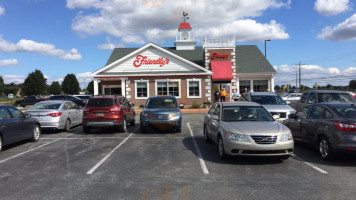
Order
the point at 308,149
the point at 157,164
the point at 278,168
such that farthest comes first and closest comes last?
the point at 308,149
the point at 157,164
the point at 278,168

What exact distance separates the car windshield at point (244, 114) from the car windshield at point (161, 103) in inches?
191

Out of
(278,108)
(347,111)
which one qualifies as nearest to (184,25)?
(278,108)

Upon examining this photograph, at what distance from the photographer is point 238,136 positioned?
6.68 metres

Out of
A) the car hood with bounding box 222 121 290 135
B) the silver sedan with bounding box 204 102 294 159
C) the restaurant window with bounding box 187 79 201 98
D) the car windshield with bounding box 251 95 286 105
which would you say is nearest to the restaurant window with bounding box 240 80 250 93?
the restaurant window with bounding box 187 79 201 98

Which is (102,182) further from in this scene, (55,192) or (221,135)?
(221,135)

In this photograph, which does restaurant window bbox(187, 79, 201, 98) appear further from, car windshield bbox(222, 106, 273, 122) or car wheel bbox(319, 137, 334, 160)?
car wheel bbox(319, 137, 334, 160)

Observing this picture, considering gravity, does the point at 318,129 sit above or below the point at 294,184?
above

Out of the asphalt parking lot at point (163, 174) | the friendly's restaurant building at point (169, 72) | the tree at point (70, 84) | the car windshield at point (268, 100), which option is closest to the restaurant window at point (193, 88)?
the friendly's restaurant building at point (169, 72)

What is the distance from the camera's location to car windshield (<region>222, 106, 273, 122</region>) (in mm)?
7842

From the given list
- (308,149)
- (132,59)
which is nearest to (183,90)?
(132,59)

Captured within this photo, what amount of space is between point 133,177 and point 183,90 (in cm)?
2237

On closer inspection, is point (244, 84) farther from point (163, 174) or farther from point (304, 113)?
point (163, 174)

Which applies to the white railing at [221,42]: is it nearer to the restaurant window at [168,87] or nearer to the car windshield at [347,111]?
the restaurant window at [168,87]

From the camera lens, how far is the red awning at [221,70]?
28.6 m
